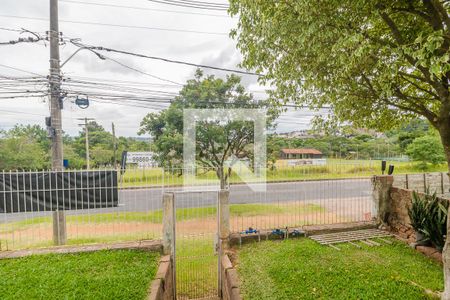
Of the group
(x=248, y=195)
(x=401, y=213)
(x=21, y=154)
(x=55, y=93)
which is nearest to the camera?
(x=401, y=213)

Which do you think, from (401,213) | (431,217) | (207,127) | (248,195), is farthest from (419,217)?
(207,127)

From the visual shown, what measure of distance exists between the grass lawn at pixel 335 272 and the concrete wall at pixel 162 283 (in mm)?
1082

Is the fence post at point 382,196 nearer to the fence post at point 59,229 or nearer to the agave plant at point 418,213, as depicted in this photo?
the agave plant at point 418,213

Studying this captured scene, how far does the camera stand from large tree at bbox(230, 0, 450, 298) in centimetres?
233

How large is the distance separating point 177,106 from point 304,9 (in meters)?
7.36

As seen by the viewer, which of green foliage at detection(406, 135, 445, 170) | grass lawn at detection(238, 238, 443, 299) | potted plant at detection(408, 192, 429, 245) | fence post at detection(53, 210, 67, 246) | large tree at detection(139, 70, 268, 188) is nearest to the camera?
grass lawn at detection(238, 238, 443, 299)

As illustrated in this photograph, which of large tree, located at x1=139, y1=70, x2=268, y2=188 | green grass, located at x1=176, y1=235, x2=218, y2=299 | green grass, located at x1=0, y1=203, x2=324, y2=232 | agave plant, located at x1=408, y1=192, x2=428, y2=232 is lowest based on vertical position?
green grass, located at x1=176, y1=235, x2=218, y2=299

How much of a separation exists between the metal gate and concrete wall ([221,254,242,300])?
0.96 feet

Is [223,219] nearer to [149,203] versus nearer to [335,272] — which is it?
[149,203]

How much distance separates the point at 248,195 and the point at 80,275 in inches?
159

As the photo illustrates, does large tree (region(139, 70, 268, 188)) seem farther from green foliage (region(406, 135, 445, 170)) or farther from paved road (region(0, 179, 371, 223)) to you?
green foliage (region(406, 135, 445, 170))

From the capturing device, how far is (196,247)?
4270mm

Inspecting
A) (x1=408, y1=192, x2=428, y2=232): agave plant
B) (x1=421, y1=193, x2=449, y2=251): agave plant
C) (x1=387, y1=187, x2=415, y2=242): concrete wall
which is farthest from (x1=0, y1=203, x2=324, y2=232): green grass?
(x1=421, y1=193, x2=449, y2=251): agave plant

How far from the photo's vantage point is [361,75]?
10.2 ft
